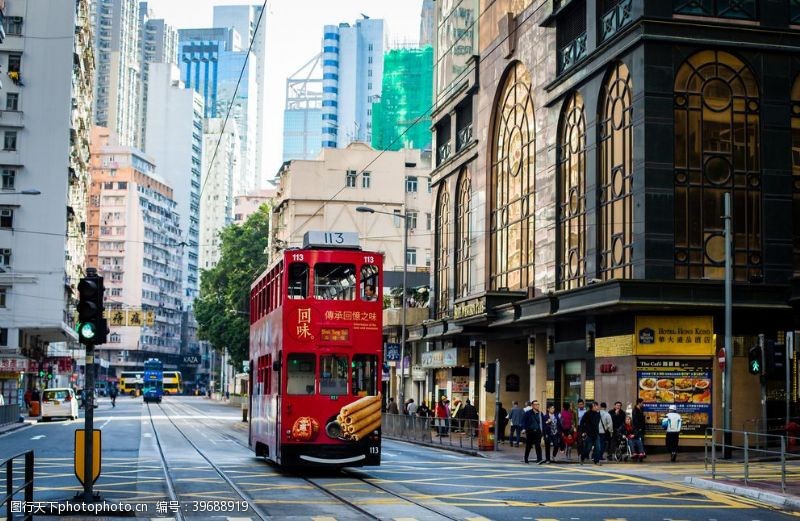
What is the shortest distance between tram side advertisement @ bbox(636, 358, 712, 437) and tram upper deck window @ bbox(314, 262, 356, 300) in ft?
40.6

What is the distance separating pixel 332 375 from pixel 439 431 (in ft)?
58.0

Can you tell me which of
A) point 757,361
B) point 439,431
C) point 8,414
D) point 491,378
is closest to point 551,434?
point 491,378

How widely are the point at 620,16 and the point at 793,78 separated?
5417mm

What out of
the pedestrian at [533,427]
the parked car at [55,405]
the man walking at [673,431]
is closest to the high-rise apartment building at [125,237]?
the parked car at [55,405]

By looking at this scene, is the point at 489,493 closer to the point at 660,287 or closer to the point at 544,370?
the point at 660,287

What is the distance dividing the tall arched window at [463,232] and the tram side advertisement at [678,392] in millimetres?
19260

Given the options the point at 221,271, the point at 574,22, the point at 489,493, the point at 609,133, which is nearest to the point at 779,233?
the point at 609,133

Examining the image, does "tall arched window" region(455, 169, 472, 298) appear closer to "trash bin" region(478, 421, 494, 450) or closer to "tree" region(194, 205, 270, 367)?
"trash bin" region(478, 421, 494, 450)

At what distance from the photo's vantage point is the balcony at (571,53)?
39353mm

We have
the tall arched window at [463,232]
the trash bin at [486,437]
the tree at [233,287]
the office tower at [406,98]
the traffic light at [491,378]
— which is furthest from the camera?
the office tower at [406,98]

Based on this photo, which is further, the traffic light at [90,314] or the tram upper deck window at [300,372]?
the tram upper deck window at [300,372]

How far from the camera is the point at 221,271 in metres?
106

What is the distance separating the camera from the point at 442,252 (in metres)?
59.0

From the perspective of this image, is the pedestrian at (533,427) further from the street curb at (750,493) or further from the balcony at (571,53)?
the balcony at (571,53)
